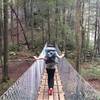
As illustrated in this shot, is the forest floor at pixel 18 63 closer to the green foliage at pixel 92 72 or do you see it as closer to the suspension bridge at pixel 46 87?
the green foliage at pixel 92 72

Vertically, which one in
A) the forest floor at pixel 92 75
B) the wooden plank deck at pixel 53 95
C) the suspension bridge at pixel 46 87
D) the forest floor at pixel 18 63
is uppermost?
the suspension bridge at pixel 46 87

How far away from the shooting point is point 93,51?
119 feet

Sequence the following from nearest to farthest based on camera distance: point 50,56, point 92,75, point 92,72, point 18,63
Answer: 1. point 50,56
2. point 92,75
3. point 92,72
4. point 18,63

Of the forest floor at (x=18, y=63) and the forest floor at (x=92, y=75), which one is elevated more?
the forest floor at (x=18, y=63)

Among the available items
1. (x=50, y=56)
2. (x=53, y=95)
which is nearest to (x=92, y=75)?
(x=53, y=95)

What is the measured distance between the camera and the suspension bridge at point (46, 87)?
5.02m

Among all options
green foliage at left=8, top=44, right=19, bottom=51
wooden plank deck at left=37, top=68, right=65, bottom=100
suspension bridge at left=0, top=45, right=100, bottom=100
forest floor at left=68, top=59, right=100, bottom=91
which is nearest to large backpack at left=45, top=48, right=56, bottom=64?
suspension bridge at left=0, top=45, right=100, bottom=100

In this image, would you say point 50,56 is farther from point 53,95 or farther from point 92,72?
point 92,72

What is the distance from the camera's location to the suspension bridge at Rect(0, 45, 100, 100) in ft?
16.5

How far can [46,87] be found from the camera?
1112 centimetres

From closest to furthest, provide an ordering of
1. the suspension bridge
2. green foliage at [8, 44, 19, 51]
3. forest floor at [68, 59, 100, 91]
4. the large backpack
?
the suspension bridge < the large backpack < forest floor at [68, 59, 100, 91] < green foliage at [8, 44, 19, 51]

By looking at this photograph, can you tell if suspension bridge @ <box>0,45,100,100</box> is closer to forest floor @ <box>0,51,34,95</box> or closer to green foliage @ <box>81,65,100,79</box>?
forest floor @ <box>0,51,34,95</box>

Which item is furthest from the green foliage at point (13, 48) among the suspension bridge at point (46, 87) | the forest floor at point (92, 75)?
the suspension bridge at point (46, 87)

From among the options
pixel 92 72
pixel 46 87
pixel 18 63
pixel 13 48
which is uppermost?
pixel 46 87
